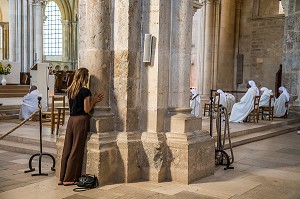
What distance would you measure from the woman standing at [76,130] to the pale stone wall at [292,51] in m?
10.1

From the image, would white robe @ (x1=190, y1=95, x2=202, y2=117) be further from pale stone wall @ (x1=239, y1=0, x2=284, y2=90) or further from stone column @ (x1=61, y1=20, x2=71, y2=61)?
stone column @ (x1=61, y1=20, x2=71, y2=61)

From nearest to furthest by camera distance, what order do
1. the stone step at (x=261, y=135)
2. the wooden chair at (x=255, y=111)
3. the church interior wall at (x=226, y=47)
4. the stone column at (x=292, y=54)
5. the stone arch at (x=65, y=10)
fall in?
the stone step at (x=261, y=135) → the wooden chair at (x=255, y=111) → the stone column at (x=292, y=54) → the church interior wall at (x=226, y=47) → the stone arch at (x=65, y=10)

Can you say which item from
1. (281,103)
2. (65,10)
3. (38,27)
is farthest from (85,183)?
(65,10)

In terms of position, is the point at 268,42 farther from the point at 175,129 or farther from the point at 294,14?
the point at 175,129

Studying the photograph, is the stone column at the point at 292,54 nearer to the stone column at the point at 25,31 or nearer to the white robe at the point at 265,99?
the white robe at the point at 265,99

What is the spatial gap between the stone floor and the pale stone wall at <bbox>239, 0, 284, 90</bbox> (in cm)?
1232

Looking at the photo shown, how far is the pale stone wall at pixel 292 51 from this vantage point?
12.9 metres

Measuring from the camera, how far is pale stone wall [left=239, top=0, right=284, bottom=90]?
18.0 meters

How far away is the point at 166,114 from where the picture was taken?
207 inches

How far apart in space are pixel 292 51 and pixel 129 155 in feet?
32.6

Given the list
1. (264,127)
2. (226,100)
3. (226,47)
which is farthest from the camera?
(226,47)

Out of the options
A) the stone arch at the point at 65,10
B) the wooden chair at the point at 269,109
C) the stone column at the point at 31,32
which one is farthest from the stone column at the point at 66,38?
the wooden chair at the point at 269,109

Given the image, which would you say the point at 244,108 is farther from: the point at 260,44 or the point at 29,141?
the point at 260,44

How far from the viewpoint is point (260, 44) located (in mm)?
18484
